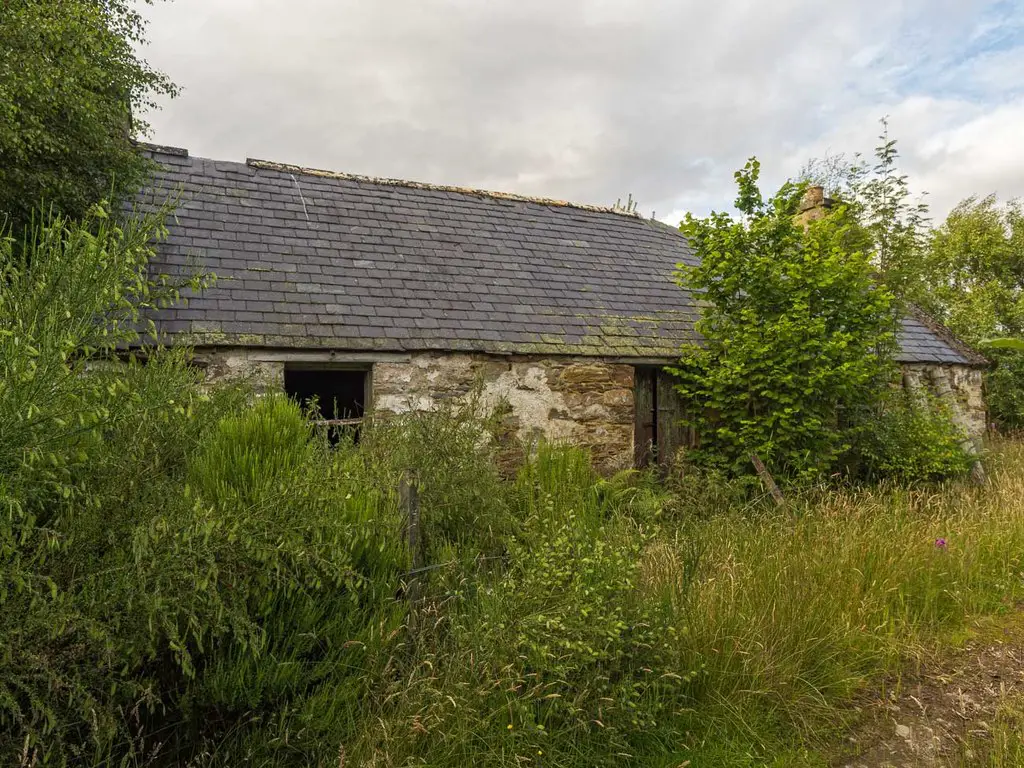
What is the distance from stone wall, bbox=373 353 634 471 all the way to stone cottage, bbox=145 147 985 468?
0.02 meters

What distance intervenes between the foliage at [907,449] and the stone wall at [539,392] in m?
3.20

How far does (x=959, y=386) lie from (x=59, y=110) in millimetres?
13344

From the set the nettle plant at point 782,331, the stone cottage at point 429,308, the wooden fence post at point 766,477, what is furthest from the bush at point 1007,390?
Answer: the wooden fence post at point 766,477

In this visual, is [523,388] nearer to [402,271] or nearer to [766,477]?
[402,271]

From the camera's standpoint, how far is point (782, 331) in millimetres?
6984

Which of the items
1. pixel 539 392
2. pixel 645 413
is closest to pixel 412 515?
pixel 539 392

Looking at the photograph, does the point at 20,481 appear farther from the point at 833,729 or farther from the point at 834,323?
the point at 834,323

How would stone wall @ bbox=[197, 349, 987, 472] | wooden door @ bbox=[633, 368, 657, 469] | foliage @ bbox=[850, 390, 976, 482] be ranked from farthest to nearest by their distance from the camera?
wooden door @ bbox=[633, 368, 657, 469] → foliage @ bbox=[850, 390, 976, 482] → stone wall @ bbox=[197, 349, 987, 472]

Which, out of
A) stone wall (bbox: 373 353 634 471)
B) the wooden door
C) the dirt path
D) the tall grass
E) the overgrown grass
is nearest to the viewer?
the overgrown grass

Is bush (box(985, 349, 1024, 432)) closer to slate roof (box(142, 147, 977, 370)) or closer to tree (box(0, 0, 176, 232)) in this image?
slate roof (box(142, 147, 977, 370))

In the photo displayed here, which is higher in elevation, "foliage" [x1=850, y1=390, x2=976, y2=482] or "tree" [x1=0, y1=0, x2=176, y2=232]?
"tree" [x1=0, y1=0, x2=176, y2=232]

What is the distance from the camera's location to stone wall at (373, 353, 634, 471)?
7008 millimetres

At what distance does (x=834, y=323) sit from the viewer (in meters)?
7.42

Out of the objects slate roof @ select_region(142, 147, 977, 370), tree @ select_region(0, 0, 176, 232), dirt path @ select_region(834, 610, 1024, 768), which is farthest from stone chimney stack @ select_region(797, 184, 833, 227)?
tree @ select_region(0, 0, 176, 232)
